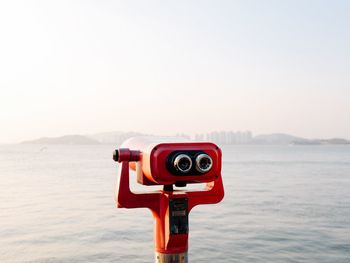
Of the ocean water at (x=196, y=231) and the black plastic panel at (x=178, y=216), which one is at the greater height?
the black plastic panel at (x=178, y=216)

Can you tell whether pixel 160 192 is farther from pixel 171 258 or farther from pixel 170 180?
pixel 171 258

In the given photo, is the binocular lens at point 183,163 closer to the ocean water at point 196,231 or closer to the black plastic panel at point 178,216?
the black plastic panel at point 178,216

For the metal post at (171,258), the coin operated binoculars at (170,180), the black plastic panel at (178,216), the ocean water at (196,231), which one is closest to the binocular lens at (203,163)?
the coin operated binoculars at (170,180)

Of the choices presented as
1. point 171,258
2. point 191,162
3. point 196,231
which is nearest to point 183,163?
point 191,162

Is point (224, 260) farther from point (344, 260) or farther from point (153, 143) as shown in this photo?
point (153, 143)

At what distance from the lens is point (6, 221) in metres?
16.7

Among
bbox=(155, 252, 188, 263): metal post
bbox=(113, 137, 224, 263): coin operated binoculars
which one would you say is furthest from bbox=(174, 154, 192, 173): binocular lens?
bbox=(155, 252, 188, 263): metal post

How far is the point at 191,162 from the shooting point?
110 inches

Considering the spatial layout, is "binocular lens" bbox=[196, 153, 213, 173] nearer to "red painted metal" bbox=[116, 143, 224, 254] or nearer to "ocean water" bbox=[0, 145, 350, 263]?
"red painted metal" bbox=[116, 143, 224, 254]

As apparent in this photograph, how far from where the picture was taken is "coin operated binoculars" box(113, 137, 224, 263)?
280 centimetres

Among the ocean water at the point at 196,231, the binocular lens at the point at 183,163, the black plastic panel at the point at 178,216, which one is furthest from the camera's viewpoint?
the ocean water at the point at 196,231

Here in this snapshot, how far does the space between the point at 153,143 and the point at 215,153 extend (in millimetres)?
381

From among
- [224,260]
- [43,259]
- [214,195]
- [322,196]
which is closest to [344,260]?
[224,260]

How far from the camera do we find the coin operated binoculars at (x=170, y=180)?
2.80 metres
